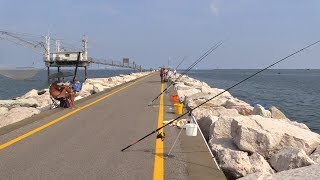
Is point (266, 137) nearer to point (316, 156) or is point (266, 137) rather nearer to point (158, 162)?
point (316, 156)

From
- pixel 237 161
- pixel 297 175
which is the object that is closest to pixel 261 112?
pixel 237 161

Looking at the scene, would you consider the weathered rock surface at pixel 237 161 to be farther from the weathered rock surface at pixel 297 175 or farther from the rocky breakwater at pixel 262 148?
the weathered rock surface at pixel 297 175

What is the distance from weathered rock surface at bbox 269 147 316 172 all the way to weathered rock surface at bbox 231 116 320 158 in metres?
0.43

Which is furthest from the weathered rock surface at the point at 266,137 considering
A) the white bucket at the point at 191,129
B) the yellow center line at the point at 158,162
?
the yellow center line at the point at 158,162

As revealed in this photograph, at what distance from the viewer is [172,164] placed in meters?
6.42

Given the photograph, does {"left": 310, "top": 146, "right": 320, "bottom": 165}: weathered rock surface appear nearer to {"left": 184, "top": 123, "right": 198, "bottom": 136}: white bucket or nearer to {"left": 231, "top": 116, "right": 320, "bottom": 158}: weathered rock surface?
{"left": 231, "top": 116, "right": 320, "bottom": 158}: weathered rock surface

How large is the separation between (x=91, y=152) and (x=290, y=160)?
3.37m

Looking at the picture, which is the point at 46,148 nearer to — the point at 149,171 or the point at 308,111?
the point at 149,171

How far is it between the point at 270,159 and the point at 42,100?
16791 millimetres

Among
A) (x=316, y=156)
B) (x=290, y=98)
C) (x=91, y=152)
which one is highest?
(x=316, y=156)

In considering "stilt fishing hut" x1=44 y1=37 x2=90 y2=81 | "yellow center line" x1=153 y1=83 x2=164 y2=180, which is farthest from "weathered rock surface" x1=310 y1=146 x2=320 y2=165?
"stilt fishing hut" x1=44 y1=37 x2=90 y2=81

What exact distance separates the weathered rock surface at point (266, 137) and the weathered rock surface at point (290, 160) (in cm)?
43

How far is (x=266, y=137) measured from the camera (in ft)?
24.6

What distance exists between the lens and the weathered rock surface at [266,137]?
7363mm
